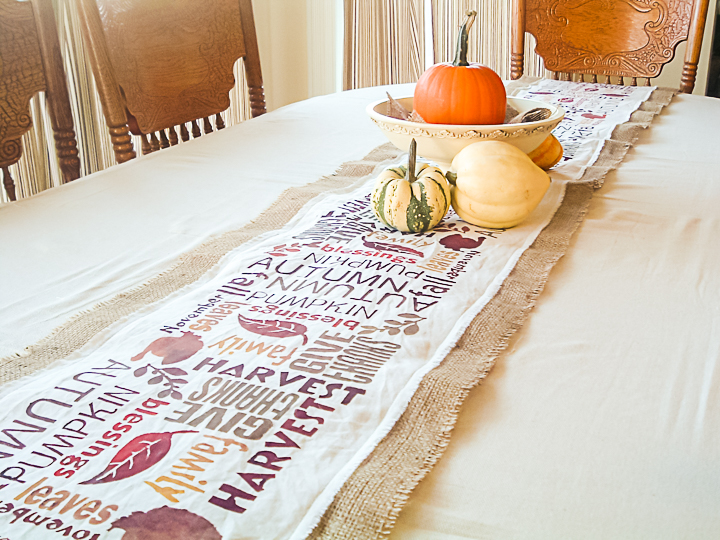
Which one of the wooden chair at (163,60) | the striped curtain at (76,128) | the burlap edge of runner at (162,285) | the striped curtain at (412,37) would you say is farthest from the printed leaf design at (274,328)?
the striped curtain at (412,37)

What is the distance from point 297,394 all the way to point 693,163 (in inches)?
35.9

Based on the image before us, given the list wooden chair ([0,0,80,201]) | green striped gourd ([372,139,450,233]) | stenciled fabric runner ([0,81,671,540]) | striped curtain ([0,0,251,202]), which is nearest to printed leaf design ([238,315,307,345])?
stenciled fabric runner ([0,81,671,540])

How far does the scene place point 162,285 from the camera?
71 centimetres

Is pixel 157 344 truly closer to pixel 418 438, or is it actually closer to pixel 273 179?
pixel 418 438

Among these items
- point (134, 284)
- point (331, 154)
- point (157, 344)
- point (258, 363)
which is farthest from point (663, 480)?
point (331, 154)

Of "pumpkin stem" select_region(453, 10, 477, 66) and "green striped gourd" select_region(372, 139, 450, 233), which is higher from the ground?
"pumpkin stem" select_region(453, 10, 477, 66)

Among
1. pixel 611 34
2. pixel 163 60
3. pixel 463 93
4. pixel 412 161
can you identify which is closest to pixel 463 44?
pixel 463 93

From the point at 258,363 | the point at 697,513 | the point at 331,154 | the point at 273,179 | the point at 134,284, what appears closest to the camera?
the point at 697,513

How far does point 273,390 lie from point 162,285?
264mm

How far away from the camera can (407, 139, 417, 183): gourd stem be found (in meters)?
0.79

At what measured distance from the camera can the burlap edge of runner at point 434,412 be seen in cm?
40

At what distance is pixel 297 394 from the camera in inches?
19.9

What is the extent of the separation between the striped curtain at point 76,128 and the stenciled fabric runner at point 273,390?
4.69ft

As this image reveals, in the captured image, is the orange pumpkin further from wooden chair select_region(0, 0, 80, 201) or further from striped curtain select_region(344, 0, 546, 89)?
striped curtain select_region(344, 0, 546, 89)
